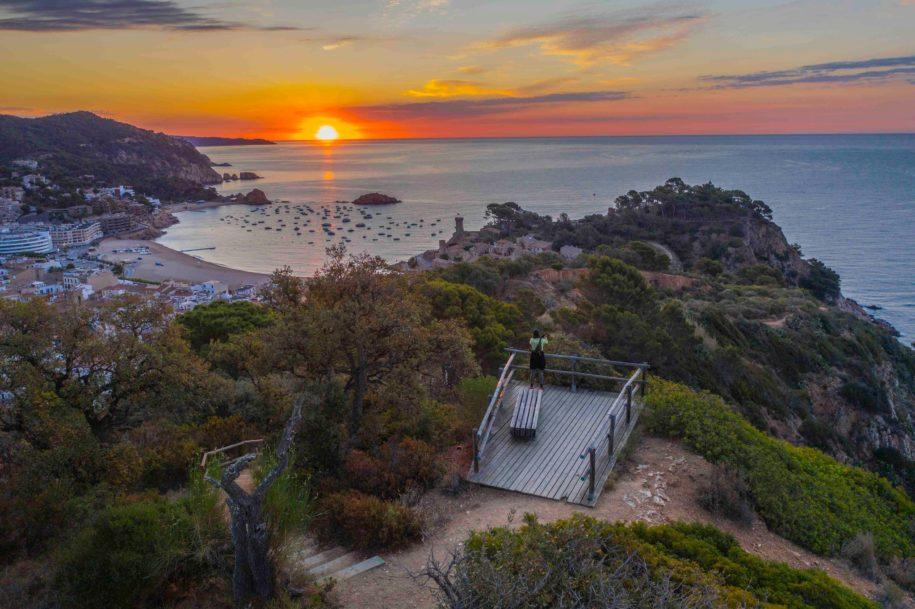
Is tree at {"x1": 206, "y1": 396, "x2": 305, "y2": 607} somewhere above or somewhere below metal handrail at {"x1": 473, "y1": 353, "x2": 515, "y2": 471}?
above

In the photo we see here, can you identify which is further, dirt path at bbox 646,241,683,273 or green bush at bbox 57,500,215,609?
dirt path at bbox 646,241,683,273

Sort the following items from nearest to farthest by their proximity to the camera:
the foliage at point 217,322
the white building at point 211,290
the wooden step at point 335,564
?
the wooden step at point 335,564 < the foliage at point 217,322 < the white building at point 211,290

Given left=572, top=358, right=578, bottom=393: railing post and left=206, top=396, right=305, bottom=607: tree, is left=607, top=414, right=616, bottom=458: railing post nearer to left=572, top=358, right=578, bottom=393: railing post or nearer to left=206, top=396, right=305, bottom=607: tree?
left=572, top=358, right=578, bottom=393: railing post

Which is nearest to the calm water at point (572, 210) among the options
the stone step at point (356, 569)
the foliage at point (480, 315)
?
the foliage at point (480, 315)

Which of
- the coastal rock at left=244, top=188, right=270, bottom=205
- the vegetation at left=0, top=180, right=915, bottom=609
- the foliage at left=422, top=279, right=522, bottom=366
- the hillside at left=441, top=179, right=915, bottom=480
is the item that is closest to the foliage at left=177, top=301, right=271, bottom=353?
the vegetation at left=0, top=180, right=915, bottom=609

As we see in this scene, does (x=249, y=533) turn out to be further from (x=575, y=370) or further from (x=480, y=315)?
(x=480, y=315)

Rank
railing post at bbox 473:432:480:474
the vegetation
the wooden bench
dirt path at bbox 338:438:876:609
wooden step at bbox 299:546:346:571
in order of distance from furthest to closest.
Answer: the wooden bench
railing post at bbox 473:432:480:474
dirt path at bbox 338:438:876:609
wooden step at bbox 299:546:346:571
the vegetation

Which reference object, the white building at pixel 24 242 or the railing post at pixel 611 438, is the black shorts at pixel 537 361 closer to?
the railing post at pixel 611 438

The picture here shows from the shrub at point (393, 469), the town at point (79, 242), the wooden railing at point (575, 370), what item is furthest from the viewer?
the town at point (79, 242)

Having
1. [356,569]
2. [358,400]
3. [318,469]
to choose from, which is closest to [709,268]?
[358,400]
